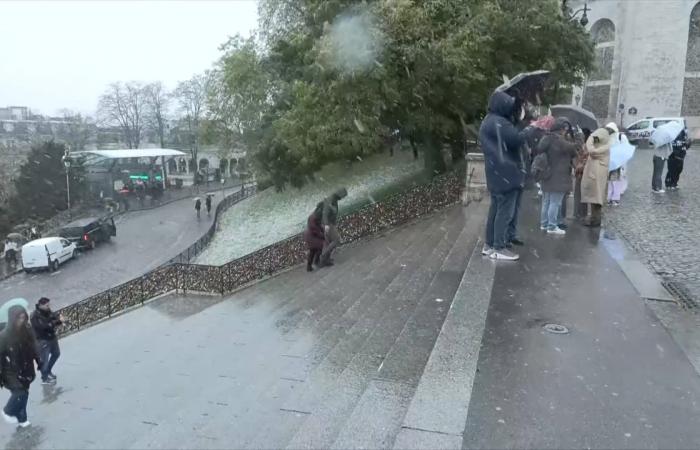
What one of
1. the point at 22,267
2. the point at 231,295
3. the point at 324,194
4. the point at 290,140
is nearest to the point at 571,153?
the point at 231,295

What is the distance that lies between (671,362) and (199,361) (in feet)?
15.8

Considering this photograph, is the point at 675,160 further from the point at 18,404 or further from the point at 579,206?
the point at 18,404

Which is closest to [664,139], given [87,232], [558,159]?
[558,159]

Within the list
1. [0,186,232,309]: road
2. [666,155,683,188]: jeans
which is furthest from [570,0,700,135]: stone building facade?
[0,186,232,309]: road

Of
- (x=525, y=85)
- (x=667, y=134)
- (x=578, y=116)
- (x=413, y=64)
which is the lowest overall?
(x=667, y=134)

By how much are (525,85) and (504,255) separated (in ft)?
6.48

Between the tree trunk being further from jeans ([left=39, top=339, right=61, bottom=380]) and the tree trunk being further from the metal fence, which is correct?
jeans ([left=39, top=339, right=61, bottom=380])

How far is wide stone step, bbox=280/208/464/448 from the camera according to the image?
382 cm

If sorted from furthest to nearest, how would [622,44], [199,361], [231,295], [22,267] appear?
[622,44] < [22,267] < [231,295] < [199,361]

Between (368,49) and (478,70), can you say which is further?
(478,70)

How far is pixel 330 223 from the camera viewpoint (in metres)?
10.5

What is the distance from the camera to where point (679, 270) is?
7078 mm

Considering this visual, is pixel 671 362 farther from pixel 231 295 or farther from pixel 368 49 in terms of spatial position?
pixel 368 49

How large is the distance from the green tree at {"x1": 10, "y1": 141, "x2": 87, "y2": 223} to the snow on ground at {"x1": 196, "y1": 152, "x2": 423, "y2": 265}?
14.3 metres
